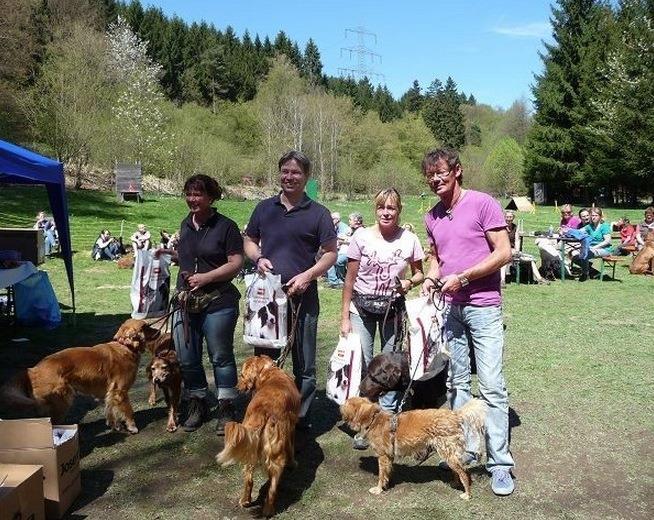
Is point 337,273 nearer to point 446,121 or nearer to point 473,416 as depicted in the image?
point 473,416

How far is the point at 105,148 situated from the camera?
98.4 ft

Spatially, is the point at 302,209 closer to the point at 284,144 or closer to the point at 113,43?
the point at 284,144

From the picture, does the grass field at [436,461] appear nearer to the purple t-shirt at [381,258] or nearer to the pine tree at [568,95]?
the purple t-shirt at [381,258]

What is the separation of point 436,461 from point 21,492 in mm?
2439

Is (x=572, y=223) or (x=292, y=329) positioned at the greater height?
(x=572, y=223)

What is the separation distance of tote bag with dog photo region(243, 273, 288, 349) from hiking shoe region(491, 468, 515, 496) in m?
1.51

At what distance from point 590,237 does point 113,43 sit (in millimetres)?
38395

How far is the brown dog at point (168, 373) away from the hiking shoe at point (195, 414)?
0.31ft

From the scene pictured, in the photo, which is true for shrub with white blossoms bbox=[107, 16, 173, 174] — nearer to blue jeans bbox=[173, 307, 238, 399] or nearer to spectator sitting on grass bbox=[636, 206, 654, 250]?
spectator sitting on grass bbox=[636, 206, 654, 250]

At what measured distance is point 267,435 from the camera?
2.93m

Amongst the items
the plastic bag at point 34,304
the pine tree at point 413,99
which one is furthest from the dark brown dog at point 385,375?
the pine tree at point 413,99

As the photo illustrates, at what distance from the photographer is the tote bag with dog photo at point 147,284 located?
4.60 m

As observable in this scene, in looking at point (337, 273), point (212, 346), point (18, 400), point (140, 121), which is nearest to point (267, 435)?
point (212, 346)

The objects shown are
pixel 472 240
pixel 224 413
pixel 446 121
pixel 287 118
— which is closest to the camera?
pixel 472 240
